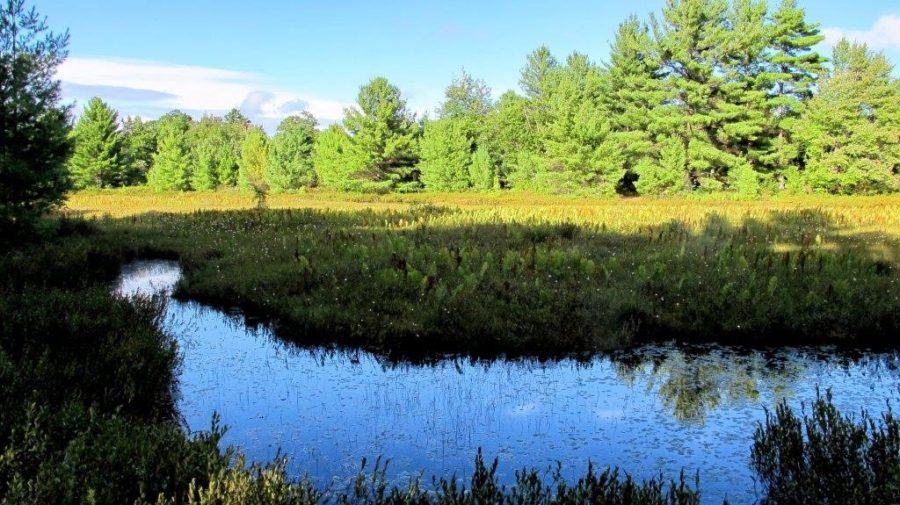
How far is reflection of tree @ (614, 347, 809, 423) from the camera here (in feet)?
23.5

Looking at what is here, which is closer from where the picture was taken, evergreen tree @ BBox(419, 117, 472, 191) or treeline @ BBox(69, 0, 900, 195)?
treeline @ BBox(69, 0, 900, 195)

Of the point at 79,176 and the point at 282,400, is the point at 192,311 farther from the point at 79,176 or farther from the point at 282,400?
the point at 79,176

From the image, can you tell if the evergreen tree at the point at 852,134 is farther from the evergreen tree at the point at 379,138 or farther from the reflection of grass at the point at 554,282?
the evergreen tree at the point at 379,138

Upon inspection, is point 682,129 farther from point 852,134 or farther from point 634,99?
point 852,134

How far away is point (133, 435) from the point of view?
476 cm

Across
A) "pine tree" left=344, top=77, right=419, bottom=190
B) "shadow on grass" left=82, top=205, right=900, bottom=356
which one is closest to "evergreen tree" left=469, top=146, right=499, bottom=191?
"pine tree" left=344, top=77, right=419, bottom=190

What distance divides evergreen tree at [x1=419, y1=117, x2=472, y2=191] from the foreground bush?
4777 centimetres

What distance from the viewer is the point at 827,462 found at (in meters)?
4.97

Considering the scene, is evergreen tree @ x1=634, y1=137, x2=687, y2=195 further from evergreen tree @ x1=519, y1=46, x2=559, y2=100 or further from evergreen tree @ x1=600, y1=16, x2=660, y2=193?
evergreen tree @ x1=519, y1=46, x2=559, y2=100

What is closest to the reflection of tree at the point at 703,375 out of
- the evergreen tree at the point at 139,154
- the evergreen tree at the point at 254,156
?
the evergreen tree at the point at 254,156

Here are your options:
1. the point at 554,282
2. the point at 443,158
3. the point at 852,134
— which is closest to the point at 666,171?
the point at 852,134

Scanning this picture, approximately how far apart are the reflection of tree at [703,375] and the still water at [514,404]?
0.08 feet

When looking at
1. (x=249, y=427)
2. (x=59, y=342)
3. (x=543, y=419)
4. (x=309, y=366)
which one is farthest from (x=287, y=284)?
(x=543, y=419)

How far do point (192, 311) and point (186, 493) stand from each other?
821 centimetres
